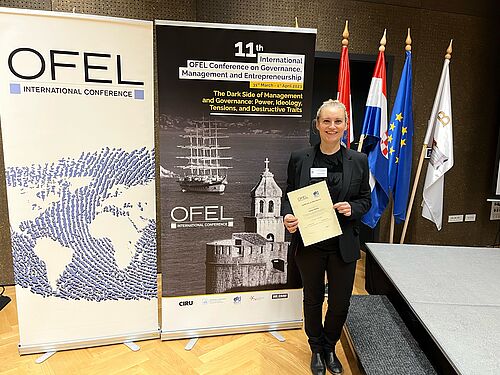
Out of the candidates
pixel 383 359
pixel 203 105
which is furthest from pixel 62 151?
pixel 383 359

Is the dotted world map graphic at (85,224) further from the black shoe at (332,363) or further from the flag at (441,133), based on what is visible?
the flag at (441,133)

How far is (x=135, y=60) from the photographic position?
2139mm

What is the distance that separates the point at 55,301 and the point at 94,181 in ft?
2.48

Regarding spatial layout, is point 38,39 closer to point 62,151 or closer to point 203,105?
point 62,151

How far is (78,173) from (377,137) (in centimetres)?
226

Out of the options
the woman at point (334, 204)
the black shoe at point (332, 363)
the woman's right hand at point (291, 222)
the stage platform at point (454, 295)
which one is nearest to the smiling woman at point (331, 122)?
the woman at point (334, 204)

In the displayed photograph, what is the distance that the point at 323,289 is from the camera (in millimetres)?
2115

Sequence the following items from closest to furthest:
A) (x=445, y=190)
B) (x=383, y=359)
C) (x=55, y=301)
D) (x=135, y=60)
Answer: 1. (x=383, y=359)
2. (x=135, y=60)
3. (x=55, y=301)
4. (x=445, y=190)

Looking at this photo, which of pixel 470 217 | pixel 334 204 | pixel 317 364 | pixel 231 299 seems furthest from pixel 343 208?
pixel 470 217

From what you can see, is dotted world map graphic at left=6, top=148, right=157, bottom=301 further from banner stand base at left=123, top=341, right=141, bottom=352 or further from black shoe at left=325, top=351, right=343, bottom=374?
black shoe at left=325, top=351, right=343, bottom=374

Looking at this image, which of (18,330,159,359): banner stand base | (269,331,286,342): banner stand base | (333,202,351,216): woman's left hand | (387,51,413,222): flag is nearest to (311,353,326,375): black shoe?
(269,331,286,342): banner stand base

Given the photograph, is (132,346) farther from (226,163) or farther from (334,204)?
(334,204)

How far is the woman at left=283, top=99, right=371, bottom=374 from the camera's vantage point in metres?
1.94

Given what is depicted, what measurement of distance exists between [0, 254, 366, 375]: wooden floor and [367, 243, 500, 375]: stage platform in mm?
594
